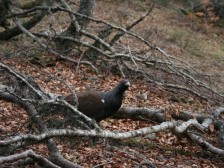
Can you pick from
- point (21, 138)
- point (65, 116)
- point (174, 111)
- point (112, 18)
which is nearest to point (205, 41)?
point (112, 18)

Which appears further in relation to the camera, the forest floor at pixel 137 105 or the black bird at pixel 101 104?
the black bird at pixel 101 104

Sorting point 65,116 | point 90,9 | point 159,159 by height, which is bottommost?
point 159,159

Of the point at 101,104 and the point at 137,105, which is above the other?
the point at 101,104

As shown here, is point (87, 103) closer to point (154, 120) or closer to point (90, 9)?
point (154, 120)

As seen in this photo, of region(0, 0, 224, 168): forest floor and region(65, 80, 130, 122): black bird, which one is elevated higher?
region(65, 80, 130, 122): black bird

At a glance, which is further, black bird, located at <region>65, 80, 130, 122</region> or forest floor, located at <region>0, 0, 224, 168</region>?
black bird, located at <region>65, 80, 130, 122</region>

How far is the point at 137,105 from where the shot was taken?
941 centimetres

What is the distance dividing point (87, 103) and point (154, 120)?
1970mm

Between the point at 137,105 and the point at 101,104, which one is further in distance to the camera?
the point at 137,105

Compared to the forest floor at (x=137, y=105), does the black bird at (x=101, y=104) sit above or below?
above

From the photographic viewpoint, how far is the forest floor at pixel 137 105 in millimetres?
6293

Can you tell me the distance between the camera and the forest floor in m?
6.29

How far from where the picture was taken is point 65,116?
19.1 feet

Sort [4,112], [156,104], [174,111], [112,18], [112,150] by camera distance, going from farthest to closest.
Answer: [112,18] → [156,104] → [174,111] → [4,112] → [112,150]
